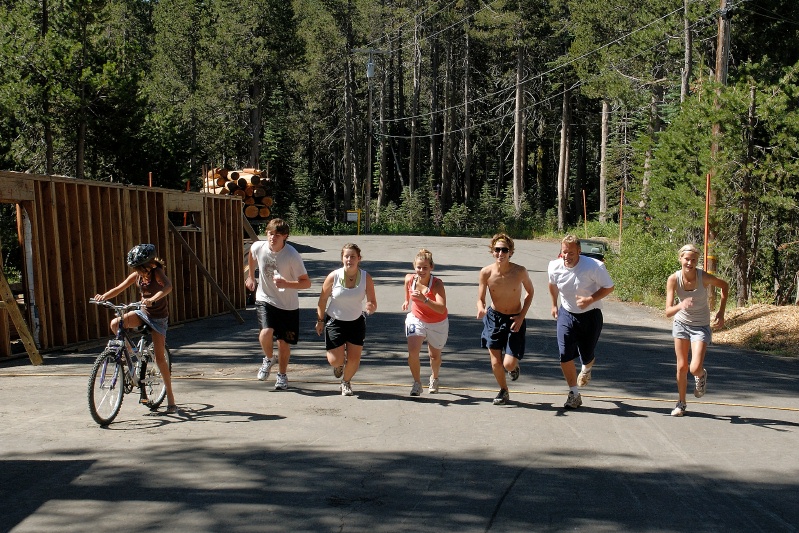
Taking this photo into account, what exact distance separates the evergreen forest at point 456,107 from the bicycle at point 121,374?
1281 centimetres

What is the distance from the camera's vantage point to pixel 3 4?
30.8m

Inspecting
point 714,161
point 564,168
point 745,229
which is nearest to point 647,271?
point 745,229

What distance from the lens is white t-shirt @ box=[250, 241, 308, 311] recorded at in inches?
375

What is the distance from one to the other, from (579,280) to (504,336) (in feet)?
3.18

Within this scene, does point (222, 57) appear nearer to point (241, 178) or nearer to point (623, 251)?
point (241, 178)

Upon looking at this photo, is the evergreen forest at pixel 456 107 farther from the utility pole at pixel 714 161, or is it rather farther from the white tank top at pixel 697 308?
the white tank top at pixel 697 308

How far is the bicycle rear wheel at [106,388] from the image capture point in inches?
292

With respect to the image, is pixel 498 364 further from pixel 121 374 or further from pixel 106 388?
pixel 106 388

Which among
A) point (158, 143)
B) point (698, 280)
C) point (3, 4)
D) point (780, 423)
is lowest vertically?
point (780, 423)

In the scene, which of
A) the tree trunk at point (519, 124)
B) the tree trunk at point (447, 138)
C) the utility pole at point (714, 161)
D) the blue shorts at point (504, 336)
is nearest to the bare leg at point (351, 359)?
the blue shorts at point (504, 336)

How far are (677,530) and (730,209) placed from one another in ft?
43.9

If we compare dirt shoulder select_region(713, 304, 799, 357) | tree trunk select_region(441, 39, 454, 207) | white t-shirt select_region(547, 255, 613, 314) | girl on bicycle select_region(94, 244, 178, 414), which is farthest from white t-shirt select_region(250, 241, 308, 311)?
tree trunk select_region(441, 39, 454, 207)

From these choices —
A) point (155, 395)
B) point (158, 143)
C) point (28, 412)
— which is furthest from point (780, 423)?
point (158, 143)

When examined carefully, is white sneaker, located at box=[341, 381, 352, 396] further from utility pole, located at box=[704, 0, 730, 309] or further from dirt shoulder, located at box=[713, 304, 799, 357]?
utility pole, located at box=[704, 0, 730, 309]
